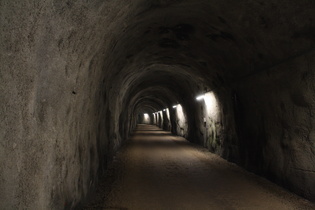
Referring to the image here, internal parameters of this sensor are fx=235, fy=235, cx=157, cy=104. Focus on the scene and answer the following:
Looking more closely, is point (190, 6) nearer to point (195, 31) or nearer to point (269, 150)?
point (195, 31)

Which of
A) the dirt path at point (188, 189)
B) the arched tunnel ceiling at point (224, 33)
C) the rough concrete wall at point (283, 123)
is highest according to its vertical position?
the arched tunnel ceiling at point (224, 33)

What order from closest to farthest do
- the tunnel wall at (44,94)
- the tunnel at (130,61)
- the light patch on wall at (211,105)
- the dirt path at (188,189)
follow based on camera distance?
1. the tunnel wall at (44,94)
2. the tunnel at (130,61)
3. the dirt path at (188,189)
4. the light patch on wall at (211,105)

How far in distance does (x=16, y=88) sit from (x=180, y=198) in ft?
12.6

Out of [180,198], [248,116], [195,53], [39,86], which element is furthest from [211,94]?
[39,86]

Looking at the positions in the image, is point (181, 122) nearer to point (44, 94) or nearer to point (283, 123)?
point (283, 123)

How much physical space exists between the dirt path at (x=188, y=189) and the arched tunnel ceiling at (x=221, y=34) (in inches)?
119

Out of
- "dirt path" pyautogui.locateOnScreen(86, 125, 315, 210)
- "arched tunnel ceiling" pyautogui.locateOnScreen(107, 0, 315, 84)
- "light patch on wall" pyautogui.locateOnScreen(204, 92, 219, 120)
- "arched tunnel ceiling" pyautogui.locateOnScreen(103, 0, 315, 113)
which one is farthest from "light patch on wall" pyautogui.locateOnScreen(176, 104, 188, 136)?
"dirt path" pyautogui.locateOnScreen(86, 125, 315, 210)

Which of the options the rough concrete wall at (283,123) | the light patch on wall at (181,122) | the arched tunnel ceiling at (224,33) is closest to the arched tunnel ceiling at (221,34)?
the arched tunnel ceiling at (224,33)

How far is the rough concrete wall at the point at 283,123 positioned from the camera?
15.7 ft

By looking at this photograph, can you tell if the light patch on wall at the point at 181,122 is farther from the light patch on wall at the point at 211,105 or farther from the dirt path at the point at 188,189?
the dirt path at the point at 188,189

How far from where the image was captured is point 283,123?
18.5 feet

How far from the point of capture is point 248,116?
24.2 feet

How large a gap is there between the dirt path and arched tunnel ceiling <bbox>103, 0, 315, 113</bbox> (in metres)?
3.02

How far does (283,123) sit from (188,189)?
2.77 meters
